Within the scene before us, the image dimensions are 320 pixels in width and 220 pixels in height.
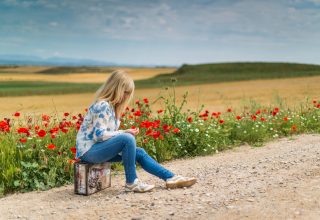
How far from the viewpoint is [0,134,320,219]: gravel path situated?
5789mm

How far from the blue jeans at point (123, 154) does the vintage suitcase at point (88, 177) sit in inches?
4.2

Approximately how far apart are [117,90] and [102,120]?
376mm

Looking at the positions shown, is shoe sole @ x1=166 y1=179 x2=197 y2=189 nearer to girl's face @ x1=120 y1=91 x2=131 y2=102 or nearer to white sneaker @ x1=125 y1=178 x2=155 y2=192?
white sneaker @ x1=125 y1=178 x2=155 y2=192

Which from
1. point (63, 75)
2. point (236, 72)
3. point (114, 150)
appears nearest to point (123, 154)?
point (114, 150)

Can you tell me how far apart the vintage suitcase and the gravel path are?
0.09 m

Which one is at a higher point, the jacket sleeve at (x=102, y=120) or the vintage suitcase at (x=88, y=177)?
the jacket sleeve at (x=102, y=120)

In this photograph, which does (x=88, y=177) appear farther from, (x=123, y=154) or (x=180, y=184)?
(x=180, y=184)

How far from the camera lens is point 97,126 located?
6363 mm

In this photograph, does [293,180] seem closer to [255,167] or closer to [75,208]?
[255,167]

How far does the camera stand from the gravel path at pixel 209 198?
5789 millimetres

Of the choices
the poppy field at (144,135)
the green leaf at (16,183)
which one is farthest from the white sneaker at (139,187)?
the green leaf at (16,183)

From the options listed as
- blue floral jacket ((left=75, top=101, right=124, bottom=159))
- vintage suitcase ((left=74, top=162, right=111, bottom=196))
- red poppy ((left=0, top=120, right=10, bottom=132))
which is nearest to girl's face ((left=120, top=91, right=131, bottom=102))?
blue floral jacket ((left=75, top=101, right=124, bottom=159))

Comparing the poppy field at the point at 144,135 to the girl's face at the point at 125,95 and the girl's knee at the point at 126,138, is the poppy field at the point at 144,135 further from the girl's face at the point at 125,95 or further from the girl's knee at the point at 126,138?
the girl's face at the point at 125,95

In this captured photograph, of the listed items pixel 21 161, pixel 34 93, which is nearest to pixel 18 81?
pixel 34 93
